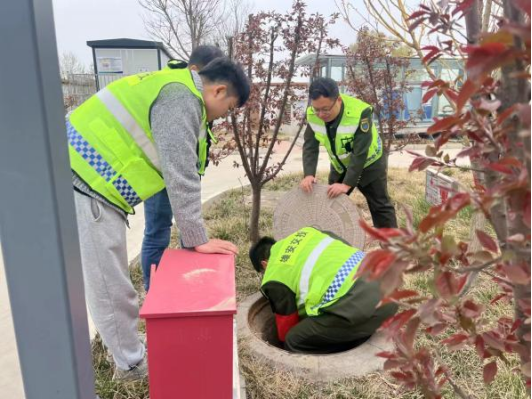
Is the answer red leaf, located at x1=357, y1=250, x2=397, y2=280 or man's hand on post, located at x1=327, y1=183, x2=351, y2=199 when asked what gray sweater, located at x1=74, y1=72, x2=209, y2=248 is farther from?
man's hand on post, located at x1=327, y1=183, x2=351, y2=199

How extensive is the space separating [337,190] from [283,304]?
4.22 ft

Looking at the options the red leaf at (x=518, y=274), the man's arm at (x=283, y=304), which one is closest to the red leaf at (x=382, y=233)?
the red leaf at (x=518, y=274)

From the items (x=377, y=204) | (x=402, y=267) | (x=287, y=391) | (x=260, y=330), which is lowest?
(x=260, y=330)

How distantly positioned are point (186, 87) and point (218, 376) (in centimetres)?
111

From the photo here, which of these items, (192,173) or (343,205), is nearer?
(192,173)

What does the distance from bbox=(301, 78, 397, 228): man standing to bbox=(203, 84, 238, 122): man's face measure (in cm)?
159

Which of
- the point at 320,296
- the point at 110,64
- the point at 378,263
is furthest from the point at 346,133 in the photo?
the point at 110,64

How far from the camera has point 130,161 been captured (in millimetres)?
2031

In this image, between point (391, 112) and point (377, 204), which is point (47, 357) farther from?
point (391, 112)

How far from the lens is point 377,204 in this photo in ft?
13.8

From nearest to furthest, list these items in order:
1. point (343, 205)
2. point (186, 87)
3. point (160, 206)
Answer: point (186, 87), point (160, 206), point (343, 205)

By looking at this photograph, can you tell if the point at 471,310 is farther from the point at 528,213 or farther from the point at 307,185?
the point at 307,185

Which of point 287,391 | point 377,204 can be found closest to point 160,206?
point 287,391

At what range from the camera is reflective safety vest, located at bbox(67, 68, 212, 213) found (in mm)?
1979
